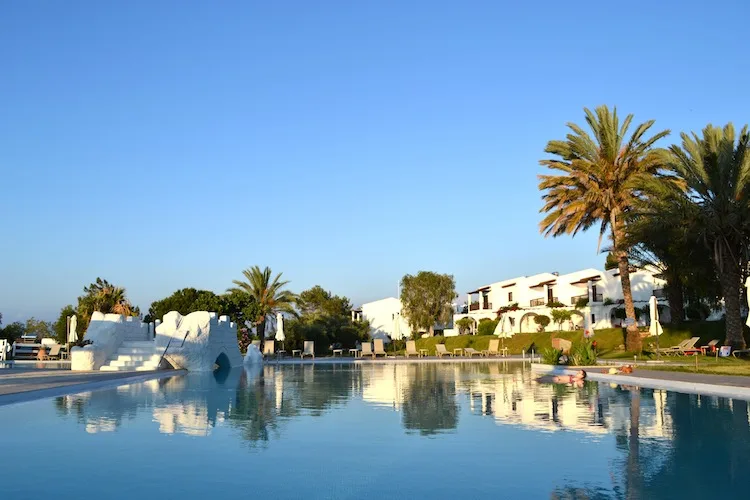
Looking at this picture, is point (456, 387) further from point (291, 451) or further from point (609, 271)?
point (609, 271)

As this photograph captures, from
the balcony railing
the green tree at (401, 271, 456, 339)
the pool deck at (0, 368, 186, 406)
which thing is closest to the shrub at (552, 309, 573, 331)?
the balcony railing

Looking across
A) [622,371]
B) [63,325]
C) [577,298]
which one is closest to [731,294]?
[622,371]

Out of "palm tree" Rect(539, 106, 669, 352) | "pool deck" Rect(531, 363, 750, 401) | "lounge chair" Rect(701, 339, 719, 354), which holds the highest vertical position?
"palm tree" Rect(539, 106, 669, 352)

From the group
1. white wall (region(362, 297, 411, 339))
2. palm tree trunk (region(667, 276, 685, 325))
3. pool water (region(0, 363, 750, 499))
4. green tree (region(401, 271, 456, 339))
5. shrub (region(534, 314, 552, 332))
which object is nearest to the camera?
pool water (region(0, 363, 750, 499))

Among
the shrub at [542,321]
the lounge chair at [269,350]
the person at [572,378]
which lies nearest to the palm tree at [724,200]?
the person at [572,378]

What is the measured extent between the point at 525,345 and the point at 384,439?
31763mm

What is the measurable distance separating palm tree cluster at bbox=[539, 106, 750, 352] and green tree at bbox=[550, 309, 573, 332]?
1842 centimetres

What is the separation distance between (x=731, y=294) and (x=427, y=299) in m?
35.7

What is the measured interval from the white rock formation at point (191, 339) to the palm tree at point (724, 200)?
1816 centimetres

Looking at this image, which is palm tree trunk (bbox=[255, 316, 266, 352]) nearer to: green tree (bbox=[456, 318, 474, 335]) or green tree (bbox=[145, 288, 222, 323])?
green tree (bbox=[145, 288, 222, 323])

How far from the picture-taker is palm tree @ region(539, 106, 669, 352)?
2512 cm

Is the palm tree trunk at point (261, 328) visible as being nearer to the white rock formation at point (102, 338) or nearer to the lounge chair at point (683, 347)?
the white rock formation at point (102, 338)

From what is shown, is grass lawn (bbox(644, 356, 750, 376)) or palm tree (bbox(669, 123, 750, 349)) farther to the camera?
palm tree (bbox(669, 123, 750, 349))

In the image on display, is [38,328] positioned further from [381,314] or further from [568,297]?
[568,297]
